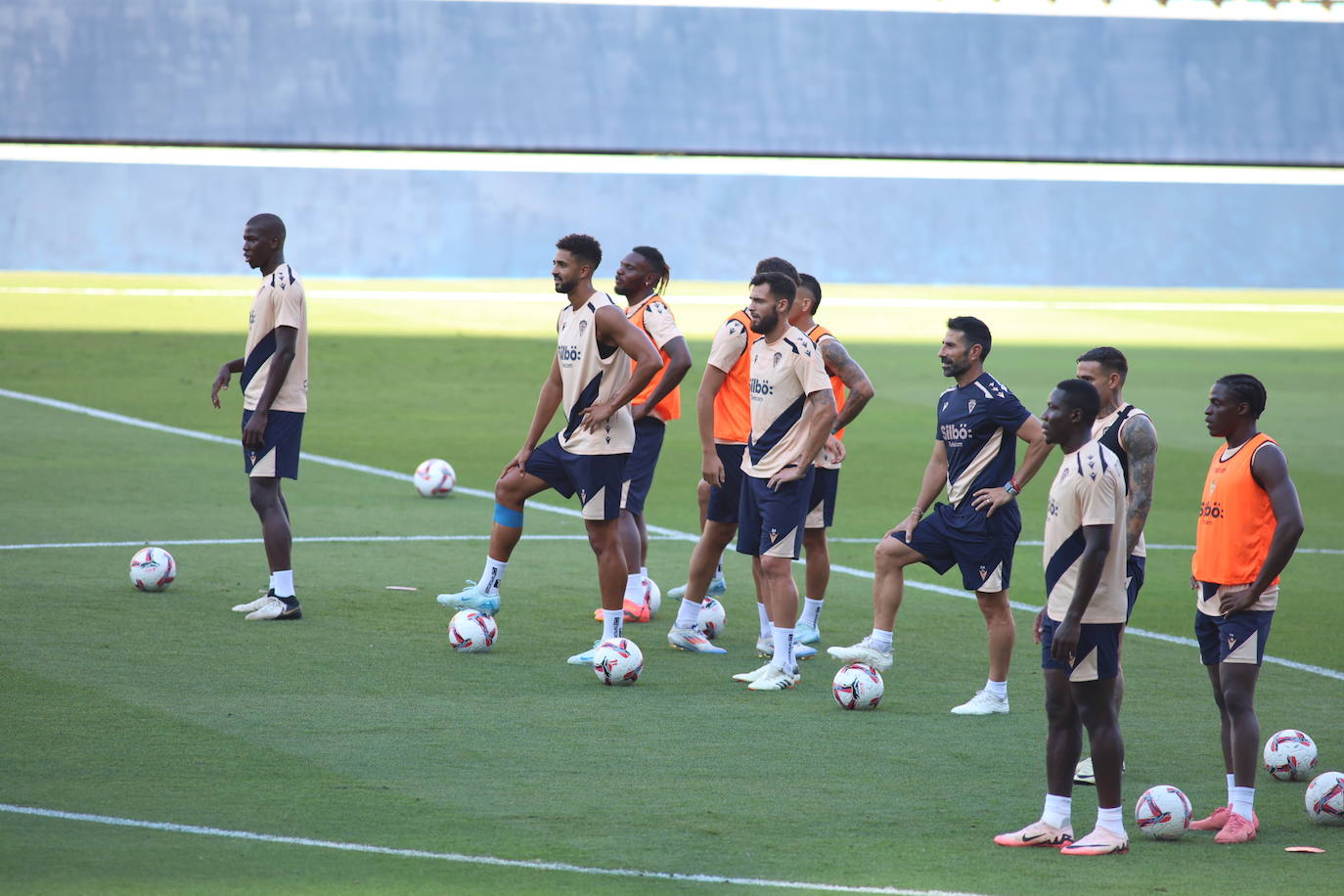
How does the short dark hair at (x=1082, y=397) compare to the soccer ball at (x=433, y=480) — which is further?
the soccer ball at (x=433, y=480)

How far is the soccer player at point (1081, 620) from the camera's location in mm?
6199

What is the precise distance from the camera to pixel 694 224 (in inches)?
1751

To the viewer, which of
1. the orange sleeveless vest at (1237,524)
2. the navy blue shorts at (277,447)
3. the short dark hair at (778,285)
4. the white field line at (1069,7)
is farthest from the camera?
the white field line at (1069,7)

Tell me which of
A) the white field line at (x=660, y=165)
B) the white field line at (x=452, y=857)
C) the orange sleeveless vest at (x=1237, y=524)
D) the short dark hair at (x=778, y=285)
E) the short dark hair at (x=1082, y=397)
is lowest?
the white field line at (x=452, y=857)

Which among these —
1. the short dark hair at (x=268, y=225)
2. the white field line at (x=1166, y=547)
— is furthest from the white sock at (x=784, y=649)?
the white field line at (x=1166, y=547)

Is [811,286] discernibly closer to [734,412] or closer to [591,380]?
[734,412]

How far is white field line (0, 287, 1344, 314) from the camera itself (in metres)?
36.4

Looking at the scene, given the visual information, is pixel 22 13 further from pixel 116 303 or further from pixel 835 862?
pixel 835 862

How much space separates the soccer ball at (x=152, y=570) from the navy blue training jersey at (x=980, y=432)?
16.8 ft

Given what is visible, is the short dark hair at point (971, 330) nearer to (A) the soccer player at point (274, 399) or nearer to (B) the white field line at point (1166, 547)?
(A) the soccer player at point (274, 399)

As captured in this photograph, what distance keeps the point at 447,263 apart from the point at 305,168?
4.40 metres

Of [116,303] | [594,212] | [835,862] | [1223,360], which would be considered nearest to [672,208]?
[594,212]

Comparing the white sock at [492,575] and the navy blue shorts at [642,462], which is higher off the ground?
the navy blue shorts at [642,462]

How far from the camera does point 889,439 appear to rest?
19.8 metres
